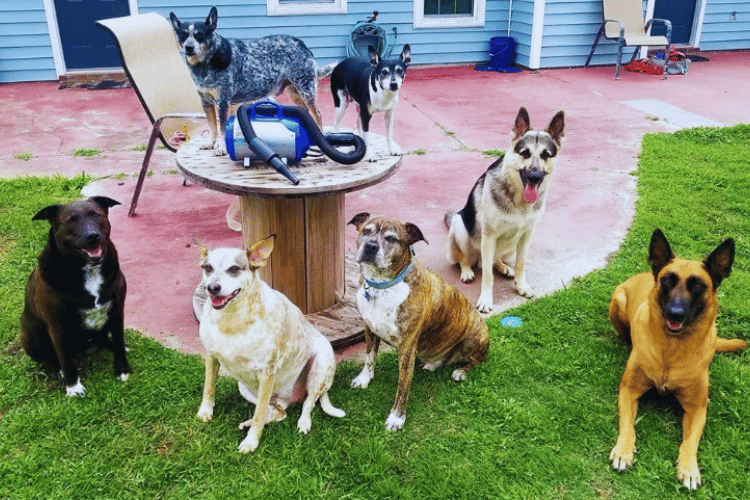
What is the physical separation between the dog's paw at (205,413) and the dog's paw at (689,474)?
2.10 meters

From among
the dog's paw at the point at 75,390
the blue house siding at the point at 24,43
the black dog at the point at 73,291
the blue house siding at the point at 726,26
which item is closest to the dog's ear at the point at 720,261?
the black dog at the point at 73,291

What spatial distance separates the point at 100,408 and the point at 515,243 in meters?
2.65

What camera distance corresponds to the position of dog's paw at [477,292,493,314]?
12.9ft

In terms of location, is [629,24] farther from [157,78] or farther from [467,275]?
[157,78]

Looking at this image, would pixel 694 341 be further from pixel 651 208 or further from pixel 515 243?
pixel 651 208

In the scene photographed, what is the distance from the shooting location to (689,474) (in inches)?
102

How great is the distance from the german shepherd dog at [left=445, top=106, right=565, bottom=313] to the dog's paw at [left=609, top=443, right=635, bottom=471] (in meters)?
1.37

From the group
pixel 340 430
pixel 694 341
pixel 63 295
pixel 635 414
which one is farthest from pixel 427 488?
pixel 63 295

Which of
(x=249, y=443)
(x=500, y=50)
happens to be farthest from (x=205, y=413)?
(x=500, y=50)

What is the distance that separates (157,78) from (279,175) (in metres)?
2.72

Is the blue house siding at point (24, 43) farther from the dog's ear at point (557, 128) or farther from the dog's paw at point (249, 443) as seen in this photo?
the dog's paw at point (249, 443)

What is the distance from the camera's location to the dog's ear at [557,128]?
3.61 metres

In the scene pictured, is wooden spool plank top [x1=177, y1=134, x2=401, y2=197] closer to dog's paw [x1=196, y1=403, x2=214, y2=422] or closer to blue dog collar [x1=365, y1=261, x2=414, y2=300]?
blue dog collar [x1=365, y1=261, x2=414, y2=300]

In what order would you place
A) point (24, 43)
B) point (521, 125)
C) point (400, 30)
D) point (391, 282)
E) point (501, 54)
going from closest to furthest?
point (391, 282), point (521, 125), point (24, 43), point (400, 30), point (501, 54)
